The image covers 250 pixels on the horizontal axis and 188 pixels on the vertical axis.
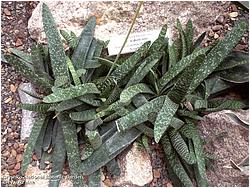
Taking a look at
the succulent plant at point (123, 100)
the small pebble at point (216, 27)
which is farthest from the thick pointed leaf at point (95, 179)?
the small pebble at point (216, 27)

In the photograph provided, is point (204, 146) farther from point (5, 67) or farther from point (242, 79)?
point (5, 67)

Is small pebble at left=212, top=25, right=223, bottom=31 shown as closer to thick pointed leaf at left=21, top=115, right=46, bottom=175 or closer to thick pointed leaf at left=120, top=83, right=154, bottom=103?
thick pointed leaf at left=120, top=83, right=154, bottom=103

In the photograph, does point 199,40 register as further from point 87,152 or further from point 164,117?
point 87,152

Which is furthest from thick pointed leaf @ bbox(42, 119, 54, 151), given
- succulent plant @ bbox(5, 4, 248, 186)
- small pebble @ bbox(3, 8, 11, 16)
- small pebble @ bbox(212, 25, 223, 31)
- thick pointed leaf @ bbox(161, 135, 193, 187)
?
small pebble @ bbox(212, 25, 223, 31)

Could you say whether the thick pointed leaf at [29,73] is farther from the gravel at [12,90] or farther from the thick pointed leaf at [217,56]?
the thick pointed leaf at [217,56]

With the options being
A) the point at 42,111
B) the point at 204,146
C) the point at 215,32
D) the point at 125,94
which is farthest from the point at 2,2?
the point at 204,146

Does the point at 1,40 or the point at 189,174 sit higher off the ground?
the point at 1,40

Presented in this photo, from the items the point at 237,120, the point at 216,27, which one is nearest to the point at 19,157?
the point at 237,120
